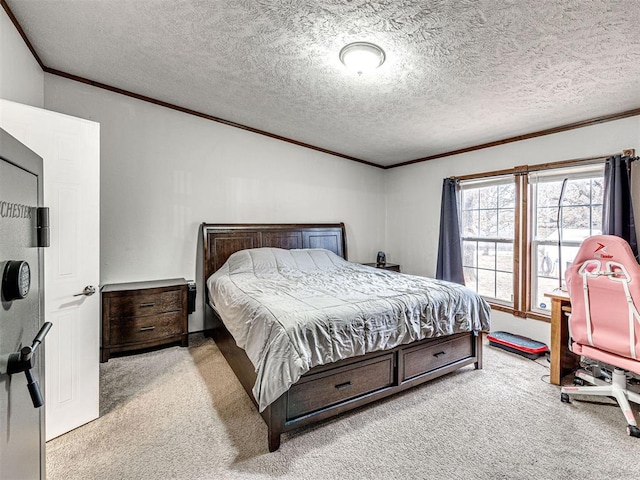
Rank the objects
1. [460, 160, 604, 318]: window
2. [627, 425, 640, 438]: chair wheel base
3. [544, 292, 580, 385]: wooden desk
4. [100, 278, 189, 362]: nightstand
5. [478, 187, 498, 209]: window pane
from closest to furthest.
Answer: [627, 425, 640, 438]: chair wheel base → [544, 292, 580, 385]: wooden desk → [100, 278, 189, 362]: nightstand → [460, 160, 604, 318]: window → [478, 187, 498, 209]: window pane

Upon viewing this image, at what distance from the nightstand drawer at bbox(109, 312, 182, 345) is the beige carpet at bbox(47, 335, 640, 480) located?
0.52m

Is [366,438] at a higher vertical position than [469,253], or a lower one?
lower

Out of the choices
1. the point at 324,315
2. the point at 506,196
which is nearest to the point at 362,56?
the point at 324,315

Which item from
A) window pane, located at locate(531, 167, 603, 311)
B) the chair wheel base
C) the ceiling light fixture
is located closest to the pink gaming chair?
the chair wheel base

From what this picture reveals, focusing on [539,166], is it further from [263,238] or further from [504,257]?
[263,238]

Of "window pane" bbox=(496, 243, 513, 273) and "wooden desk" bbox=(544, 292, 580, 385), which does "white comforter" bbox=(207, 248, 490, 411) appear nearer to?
"wooden desk" bbox=(544, 292, 580, 385)

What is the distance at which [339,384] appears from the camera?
211 centimetres

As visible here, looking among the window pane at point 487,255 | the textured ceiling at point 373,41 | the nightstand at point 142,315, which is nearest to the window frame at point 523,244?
the window pane at point 487,255

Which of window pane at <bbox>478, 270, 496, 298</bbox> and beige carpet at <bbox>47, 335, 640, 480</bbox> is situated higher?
window pane at <bbox>478, 270, 496, 298</bbox>

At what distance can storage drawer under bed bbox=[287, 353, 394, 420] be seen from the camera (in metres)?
1.96

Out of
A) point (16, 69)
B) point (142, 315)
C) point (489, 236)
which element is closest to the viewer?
point (16, 69)

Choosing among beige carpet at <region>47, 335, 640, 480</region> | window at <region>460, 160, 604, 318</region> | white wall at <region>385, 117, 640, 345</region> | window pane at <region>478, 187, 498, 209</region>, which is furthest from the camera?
window pane at <region>478, 187, 498, 209</region>

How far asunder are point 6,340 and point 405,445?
78.8 inches

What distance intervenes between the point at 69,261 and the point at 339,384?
1.91m
